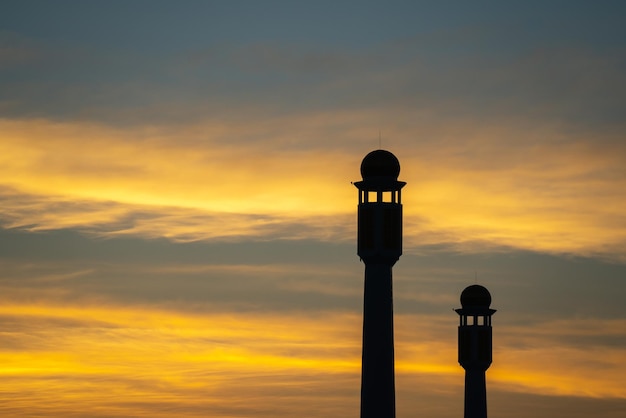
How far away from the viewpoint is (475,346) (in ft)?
509

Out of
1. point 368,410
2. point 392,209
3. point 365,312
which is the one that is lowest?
point 368,410

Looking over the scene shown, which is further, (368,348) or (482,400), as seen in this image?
(482,400)

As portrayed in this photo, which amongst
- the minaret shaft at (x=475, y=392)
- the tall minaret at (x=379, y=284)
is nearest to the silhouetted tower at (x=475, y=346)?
the minaret shaft at (x=475, y=392)

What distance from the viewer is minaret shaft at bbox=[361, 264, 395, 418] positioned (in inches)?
4459

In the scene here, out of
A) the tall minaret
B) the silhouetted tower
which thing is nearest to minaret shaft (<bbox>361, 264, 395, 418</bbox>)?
the tall minaret

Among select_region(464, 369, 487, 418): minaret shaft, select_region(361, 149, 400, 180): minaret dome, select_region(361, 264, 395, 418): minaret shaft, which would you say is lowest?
select_region(361, 264, 395, 418): minaret shaft

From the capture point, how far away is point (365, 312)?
11494cm

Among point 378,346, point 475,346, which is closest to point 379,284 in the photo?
point 378,346

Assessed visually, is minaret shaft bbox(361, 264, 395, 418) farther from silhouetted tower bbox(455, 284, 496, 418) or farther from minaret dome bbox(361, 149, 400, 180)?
silhouetted tower bbox(455, 284, 496, 418)

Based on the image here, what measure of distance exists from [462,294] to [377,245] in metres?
44.7

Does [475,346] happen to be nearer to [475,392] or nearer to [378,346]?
[475,392]

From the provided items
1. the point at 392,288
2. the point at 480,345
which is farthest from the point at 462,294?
the point at 392,288

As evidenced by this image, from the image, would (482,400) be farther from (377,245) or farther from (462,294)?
(377,245)

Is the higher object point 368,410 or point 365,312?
point 365,312
